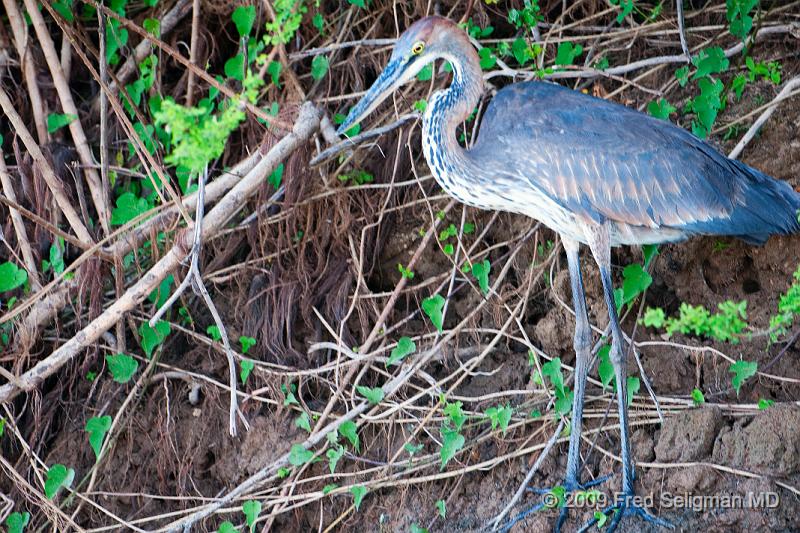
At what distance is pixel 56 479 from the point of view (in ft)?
14.2

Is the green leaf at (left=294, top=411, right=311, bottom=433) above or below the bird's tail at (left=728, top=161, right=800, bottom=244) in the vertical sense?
below

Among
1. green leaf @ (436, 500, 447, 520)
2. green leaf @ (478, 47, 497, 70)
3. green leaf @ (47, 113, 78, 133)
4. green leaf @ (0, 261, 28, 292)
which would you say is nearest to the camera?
green leaf @ (436, 500, 447, 520)

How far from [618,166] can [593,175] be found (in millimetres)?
106

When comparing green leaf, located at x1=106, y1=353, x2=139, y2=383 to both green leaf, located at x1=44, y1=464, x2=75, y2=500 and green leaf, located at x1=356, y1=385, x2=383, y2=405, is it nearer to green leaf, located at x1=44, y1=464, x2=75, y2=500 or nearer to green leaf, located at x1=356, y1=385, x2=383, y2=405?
green leaf, located at x1=44, y1=464, x2=75, y2=500

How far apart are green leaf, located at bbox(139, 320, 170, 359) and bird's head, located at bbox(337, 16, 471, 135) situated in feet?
4.31

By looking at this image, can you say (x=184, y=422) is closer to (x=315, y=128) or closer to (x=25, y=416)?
(x=25, y=416)

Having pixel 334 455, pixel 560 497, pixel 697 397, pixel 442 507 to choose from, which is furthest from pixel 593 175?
pixel 334 455

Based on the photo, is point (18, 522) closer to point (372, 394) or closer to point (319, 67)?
point (372, 394)

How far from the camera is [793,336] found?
12.8 feet

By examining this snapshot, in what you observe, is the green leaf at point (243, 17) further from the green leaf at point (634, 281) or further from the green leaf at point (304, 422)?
the green leaf at point (634, 281)

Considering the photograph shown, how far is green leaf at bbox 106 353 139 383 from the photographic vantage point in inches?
176

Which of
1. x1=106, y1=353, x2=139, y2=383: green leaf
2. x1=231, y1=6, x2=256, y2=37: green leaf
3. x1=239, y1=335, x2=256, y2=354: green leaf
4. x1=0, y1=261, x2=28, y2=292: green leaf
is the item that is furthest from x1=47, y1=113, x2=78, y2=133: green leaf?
x1=239, y1=335, x2=256, y2=354: green leaf

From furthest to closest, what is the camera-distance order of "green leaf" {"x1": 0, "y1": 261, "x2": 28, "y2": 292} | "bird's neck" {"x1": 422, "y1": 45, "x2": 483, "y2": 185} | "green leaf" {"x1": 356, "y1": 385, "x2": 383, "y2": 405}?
"green leaf" {"x1": 0, "y1": 261, "x2": 28, "y2": 292}
"green leaf" {"x1": 356, "y1": 385, "x2": 383, "y2": 405}
"bird's neck" {"x1": 422, "y1": 45, "x2": 483, "y2": 185}

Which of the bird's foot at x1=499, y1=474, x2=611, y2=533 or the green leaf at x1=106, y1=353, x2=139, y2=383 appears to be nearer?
the bird's foot at x1=499, y1=474, x2=611, y2=533
